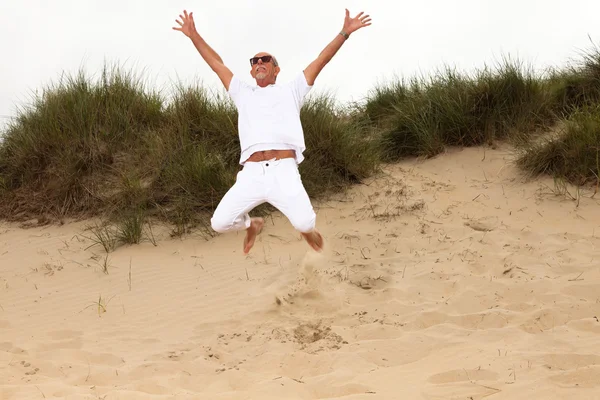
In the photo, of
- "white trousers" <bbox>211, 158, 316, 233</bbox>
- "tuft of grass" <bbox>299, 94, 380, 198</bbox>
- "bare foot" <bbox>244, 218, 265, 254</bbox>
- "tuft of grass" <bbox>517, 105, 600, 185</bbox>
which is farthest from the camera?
"tuft of grass" <bbox>299, 94, 380, 198</bbox>

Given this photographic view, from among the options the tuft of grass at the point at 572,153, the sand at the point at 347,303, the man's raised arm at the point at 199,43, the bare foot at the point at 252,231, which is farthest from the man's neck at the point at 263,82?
the tuft of grass at the point at 572,153

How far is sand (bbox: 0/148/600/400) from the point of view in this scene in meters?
4.94

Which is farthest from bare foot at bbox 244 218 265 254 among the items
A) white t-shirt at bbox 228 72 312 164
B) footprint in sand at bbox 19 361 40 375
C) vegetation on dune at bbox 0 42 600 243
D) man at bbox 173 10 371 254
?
vegetation on dune at bbox 0 42 600 243

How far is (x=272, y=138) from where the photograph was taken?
5.36 metres

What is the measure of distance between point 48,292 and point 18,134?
152 inches

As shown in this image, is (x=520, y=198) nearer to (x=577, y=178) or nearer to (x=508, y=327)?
(x=577, y=178)

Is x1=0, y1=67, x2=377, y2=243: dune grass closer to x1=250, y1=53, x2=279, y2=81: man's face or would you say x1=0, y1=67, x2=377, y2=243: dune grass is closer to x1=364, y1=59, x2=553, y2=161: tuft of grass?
x1=364, y1=59, x2=553, y2=161: tuft of grass

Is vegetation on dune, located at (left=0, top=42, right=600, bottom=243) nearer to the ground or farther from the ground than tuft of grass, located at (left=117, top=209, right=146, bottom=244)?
farther from the ground

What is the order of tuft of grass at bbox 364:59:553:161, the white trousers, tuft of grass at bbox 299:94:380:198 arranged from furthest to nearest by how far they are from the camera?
tuft of grass at bbox 364:59:553:161, tuft of grass at bbox 299:94:380:198, the white trousers

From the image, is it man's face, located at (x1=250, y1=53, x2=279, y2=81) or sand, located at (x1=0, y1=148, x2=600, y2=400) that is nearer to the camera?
sand, located at (x1=0, y1=148, x2=600, y2=400)

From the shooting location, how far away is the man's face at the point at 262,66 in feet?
18.2

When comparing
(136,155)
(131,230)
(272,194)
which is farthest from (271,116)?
(136,155)

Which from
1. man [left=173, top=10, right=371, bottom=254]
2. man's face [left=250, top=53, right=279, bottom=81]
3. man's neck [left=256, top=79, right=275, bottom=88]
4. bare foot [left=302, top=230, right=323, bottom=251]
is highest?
man's face [left=250, top=53, right=279, bottom=81]

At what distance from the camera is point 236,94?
5566 millimetres
